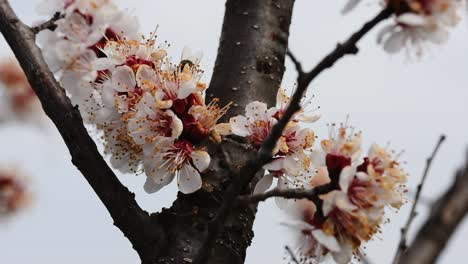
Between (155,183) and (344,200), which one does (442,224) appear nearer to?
(344,200)

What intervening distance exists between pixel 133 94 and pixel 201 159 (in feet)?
0.81

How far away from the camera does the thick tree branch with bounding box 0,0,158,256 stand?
5.99ft

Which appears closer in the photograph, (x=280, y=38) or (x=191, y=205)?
(x=191, y=205)

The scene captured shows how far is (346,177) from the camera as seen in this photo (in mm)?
1548

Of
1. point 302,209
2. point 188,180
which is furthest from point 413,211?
point 188,180

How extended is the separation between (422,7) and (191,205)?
84 centimetres

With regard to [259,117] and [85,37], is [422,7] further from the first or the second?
[85,37]

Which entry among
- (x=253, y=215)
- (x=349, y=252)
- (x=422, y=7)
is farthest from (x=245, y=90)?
(x=422, y=7)

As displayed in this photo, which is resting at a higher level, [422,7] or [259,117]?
[259,117]

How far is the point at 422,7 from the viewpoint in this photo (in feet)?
4.34

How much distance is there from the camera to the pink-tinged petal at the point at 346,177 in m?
1.54

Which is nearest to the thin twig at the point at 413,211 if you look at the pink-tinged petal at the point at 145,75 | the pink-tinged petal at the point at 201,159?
the pink-tinged petal at the point at 201,159

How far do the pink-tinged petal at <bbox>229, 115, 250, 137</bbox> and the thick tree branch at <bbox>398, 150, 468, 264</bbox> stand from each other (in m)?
1.05

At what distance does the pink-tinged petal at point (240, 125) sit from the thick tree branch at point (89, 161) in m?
0.30
